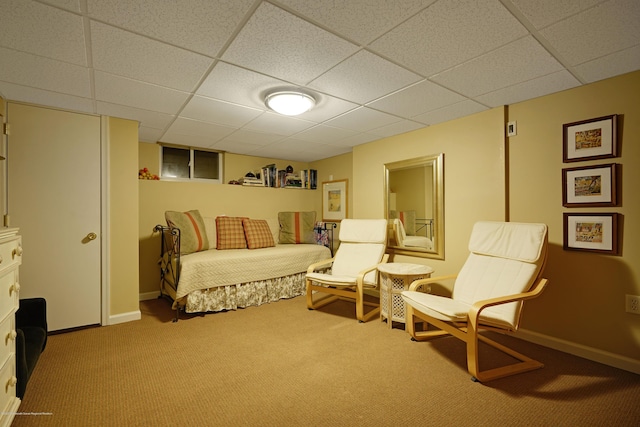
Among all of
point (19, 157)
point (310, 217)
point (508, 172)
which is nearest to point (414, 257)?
point (508, 172)

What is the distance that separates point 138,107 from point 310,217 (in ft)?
9.71

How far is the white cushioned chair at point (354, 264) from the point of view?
3.30 metres

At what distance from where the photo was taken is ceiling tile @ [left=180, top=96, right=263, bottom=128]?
8.80 feet

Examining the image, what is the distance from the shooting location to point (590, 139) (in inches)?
91.3

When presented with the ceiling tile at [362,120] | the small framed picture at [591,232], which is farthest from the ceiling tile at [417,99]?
the small framed picture at [591,232]

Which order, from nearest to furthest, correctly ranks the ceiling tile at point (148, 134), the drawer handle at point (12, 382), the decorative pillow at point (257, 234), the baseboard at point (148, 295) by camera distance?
the drawer handle at point (12, 382), the ceiling tile at point (148, 134), the baseboard at point (148, 295), the decorative pillow at point (257, 234)

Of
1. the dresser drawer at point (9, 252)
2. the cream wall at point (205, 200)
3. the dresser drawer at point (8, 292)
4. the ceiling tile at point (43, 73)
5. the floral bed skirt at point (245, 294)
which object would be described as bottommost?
the floral bed skirt at point (245, 294)

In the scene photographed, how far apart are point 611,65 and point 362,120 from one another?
197 centimetres

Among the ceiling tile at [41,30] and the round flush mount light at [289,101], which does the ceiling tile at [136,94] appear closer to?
the ceiling tile at [41,30]

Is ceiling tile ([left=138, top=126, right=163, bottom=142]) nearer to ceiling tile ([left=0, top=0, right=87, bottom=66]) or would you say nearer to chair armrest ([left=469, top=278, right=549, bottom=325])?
ceiling tile ([left=0, top=0, right=87, bottom=66])

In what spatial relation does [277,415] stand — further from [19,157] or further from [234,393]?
[19,157]

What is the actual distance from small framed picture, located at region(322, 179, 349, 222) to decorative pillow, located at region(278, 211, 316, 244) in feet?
1.47

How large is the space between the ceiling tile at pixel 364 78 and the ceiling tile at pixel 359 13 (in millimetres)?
263

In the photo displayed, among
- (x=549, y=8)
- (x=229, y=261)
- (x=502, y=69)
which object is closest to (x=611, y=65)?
(x=502, y=69)
